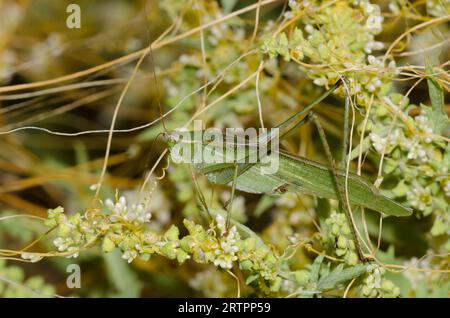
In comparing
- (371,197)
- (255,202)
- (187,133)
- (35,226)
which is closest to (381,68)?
(371,197)

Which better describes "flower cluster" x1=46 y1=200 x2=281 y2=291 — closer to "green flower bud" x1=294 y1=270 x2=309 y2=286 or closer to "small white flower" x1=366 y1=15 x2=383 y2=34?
"green flower bud" x1=294 y1=270 x2=309 y2=286

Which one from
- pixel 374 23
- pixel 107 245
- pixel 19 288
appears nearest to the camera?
pixel 107 245

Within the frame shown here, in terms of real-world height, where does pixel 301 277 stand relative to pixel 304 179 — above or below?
below

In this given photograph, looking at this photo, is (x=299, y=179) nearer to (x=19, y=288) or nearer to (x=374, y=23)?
(x=374, y=23)

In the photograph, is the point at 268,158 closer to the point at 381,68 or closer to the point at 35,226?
the point at 381,68

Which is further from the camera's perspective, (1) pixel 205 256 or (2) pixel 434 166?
(2) pixel 434 166

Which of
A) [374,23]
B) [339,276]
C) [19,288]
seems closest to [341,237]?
[339,276]
